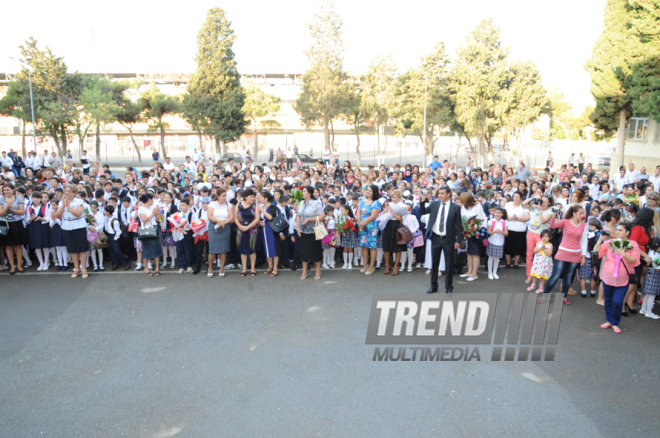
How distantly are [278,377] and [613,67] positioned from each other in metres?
25.9

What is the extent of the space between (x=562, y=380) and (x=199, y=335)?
4.59 meters

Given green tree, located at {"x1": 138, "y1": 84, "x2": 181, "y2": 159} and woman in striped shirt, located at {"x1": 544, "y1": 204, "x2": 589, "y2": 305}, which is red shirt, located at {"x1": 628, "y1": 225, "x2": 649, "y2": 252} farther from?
green tree, located at {"x1": 138, "y1": 84, "x2": 181, "y2": 159}

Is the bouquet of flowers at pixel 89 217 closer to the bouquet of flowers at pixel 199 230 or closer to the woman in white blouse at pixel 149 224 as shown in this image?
the woman in white blouse at pixel 149 224

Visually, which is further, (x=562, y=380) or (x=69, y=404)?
(x=562, y=380)

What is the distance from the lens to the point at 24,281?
9.02m

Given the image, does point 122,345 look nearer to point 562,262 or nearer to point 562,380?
point 562,380

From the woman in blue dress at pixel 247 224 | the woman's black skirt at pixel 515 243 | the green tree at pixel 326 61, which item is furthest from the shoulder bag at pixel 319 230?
the green tree at pixel 326 61

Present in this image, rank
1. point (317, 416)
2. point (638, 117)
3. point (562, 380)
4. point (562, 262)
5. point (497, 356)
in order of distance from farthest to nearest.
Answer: point (638, 117) < point (562, 262) < point (497, 356) < point (562, 380) < point (317, 416)

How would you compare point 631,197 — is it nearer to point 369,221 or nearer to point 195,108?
point 369,221

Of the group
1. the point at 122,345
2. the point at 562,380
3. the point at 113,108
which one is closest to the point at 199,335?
the point at 122,345

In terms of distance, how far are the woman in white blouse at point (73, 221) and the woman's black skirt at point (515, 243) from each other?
835 centimetres

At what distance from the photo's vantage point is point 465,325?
6.74 metres

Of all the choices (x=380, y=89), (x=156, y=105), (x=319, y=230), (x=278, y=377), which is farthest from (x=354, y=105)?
(x=278, y=377)

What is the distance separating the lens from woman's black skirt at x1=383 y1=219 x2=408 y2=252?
29.4ft
